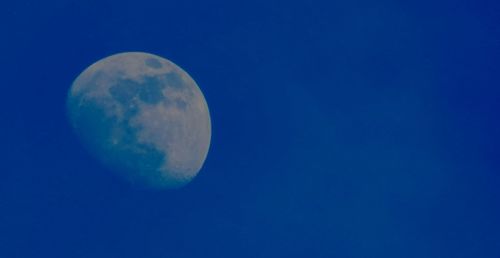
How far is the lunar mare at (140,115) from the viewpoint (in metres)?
11.9

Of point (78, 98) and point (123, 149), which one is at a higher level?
point (78, 98)

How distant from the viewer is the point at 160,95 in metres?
12.3

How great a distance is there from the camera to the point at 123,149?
12008 mm

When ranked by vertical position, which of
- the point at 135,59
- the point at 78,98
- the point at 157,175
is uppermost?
the point at 135,59

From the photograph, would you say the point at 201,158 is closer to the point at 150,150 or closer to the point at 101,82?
the point at 150,150

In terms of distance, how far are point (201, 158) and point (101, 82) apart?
2.81 metres

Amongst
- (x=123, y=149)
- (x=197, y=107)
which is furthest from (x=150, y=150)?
(x=197, y=107)

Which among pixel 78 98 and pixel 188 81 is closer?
pixel 78 98

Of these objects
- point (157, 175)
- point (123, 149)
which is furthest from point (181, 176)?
point (123, 149)

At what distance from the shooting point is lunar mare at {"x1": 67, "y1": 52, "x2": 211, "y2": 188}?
39.2 ft

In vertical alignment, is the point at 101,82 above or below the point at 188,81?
below

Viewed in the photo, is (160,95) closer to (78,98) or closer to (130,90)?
(130,90)

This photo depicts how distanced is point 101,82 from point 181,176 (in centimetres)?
258

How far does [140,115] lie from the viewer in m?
11.9
